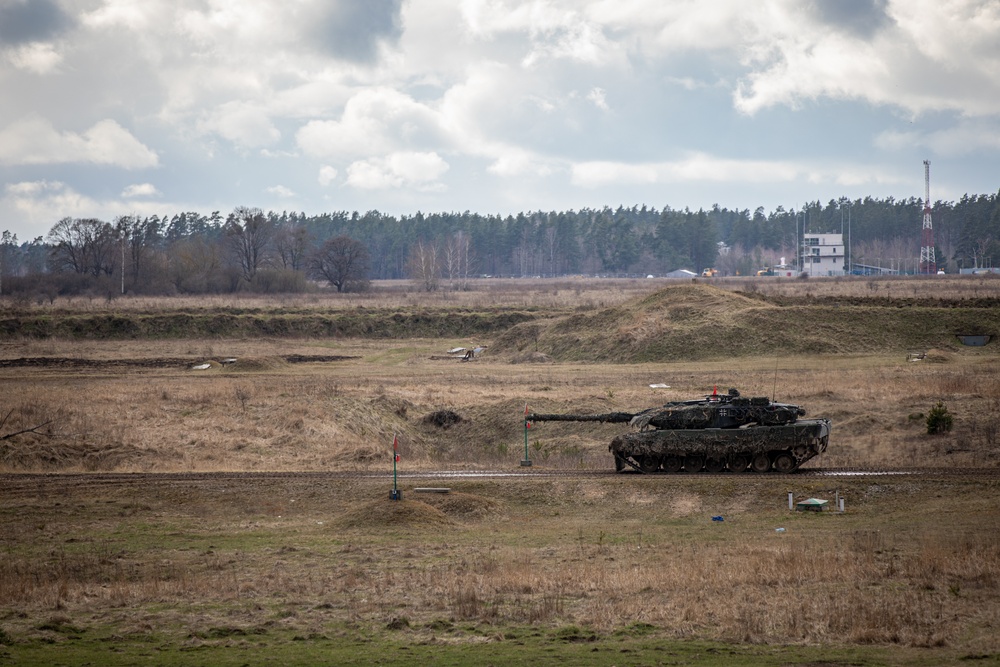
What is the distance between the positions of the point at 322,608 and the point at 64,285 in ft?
330

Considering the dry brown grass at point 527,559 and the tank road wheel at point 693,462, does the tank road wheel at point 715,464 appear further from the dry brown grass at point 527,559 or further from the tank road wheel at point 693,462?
the dry brown grass at point 527,559

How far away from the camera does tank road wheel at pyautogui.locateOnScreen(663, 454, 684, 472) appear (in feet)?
99.2

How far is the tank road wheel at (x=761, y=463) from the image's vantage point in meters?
29.6

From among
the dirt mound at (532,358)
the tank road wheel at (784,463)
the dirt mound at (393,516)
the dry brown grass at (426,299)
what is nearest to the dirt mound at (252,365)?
the dirt mound at (532,358)

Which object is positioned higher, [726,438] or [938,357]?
A: [938,357]

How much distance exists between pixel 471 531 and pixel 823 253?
153133 mm

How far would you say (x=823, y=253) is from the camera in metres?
166

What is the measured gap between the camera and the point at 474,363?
6125 cm

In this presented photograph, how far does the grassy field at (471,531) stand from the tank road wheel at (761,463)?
1364 mm

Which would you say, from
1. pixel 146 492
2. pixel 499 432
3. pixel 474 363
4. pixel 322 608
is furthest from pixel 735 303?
pixel 322 608

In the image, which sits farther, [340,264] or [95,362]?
[340,264]

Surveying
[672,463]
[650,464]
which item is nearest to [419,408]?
[650,464]

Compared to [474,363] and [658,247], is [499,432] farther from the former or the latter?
[658,247]

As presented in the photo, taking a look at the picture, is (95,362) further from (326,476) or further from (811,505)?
(811,505)
